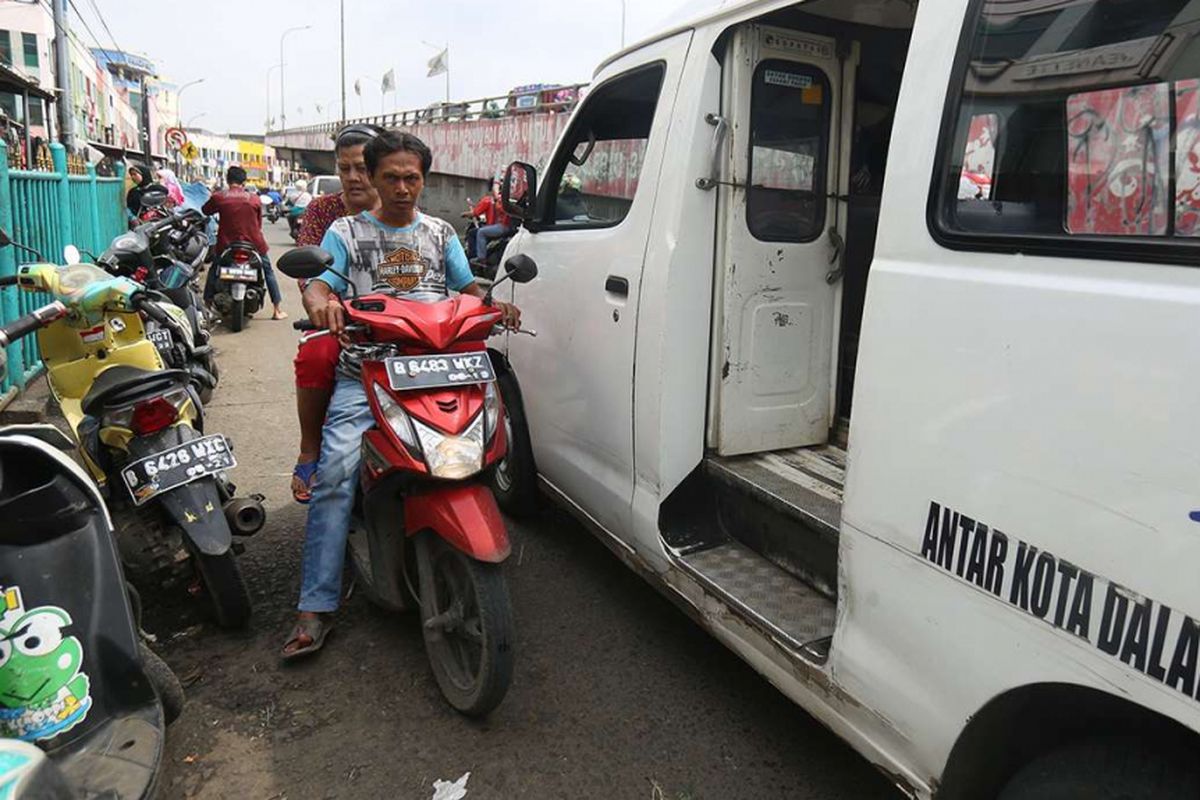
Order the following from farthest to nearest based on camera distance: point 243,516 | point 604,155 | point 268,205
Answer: point 268,205 < point 604,155 < point 243,516

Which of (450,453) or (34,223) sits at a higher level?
(34,223)

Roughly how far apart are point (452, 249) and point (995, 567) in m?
2.39

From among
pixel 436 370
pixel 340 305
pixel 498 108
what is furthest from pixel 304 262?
pixel 498 108

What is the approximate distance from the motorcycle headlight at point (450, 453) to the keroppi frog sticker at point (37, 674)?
100 cm

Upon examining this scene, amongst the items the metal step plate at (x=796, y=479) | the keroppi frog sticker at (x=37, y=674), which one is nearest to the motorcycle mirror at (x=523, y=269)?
the metal step plate at (x=796, y=479)

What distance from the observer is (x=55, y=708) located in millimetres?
1861

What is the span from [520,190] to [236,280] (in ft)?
21.2

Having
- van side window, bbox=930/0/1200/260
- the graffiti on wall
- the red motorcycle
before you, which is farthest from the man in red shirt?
the graffiti on wall

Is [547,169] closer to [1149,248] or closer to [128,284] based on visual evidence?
[128,284]

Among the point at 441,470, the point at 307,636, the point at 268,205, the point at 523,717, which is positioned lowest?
the point at 523,717

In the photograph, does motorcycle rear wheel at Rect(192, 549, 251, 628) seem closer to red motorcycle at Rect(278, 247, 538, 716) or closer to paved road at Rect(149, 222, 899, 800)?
paved road at Rect(149, 222, 899, 800)

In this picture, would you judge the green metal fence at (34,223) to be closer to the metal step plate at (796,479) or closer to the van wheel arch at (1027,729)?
the metal step plate at (796,479)

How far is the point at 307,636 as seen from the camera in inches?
113

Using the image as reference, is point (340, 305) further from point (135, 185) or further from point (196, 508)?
point (135, 185)
